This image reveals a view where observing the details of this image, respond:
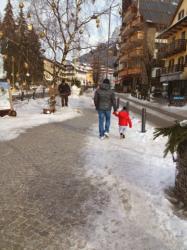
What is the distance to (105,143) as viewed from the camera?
10375 millimetres

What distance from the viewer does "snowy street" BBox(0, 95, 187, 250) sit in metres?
4.20

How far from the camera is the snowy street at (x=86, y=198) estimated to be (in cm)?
420

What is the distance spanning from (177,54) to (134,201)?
4026 centimetres

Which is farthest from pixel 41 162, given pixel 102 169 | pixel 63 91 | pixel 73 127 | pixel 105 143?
pixel 63 91

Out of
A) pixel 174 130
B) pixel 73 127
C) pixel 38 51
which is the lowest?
pixel 73 127

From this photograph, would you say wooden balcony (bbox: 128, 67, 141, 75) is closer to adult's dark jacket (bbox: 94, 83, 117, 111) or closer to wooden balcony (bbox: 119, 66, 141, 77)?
wooden balcony (bbox: 119, 66, 141, 77)

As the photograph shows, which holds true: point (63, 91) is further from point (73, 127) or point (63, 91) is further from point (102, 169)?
point (102, 169)

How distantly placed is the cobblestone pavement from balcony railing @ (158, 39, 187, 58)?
110ft

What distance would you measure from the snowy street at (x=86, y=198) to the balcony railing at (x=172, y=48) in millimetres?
32677

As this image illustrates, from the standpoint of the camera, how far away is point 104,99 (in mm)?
11523

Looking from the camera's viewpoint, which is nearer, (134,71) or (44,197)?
(44,197)

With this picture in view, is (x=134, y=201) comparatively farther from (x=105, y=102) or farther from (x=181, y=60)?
(x=181, y=60)

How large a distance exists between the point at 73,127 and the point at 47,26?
7087 mm

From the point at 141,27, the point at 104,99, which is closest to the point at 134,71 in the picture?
the point at 141,27
